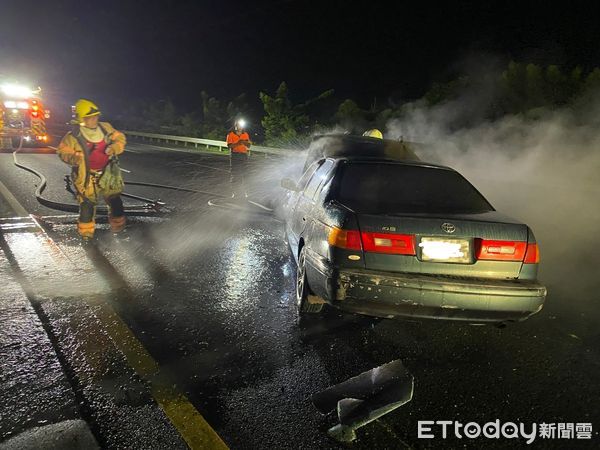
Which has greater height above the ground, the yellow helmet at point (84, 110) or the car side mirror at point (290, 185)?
the yellow helmet at point (84, 110)

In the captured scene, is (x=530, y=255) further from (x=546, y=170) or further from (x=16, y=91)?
(x=16, y=91)

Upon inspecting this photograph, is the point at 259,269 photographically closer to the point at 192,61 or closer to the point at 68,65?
the point at 192,61

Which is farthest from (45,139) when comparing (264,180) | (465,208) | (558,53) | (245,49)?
(245,49)

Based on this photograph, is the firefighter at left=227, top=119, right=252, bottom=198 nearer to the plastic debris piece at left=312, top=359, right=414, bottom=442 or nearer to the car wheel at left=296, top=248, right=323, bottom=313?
the car wheel at left=296, top=248, right=323, bottom=313

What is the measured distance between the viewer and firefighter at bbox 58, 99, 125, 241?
5746 mm

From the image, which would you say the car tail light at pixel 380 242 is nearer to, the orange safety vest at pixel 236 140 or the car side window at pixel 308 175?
the car side window at pixel 308 175

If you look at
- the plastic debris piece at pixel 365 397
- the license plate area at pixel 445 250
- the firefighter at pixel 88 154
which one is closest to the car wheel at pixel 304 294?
the plastic debris piece at pixel 365 397

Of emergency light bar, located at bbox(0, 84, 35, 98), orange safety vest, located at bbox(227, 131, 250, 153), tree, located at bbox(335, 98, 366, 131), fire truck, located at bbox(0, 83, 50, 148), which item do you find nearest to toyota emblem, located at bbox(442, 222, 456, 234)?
orange safety vest, located at bbox(227, 131, 250, 153)

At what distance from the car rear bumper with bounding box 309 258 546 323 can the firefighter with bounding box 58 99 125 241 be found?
409 centimetres

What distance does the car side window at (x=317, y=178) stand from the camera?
171 inches

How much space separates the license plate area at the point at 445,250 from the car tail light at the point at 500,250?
8 centimetres

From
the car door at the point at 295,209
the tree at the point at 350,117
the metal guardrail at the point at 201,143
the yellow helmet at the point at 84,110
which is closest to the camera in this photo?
the car door at the point at 295,209

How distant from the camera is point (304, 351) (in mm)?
3348

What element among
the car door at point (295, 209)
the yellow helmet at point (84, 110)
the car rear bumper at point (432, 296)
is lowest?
the car rear bumper at point (432, 296)
